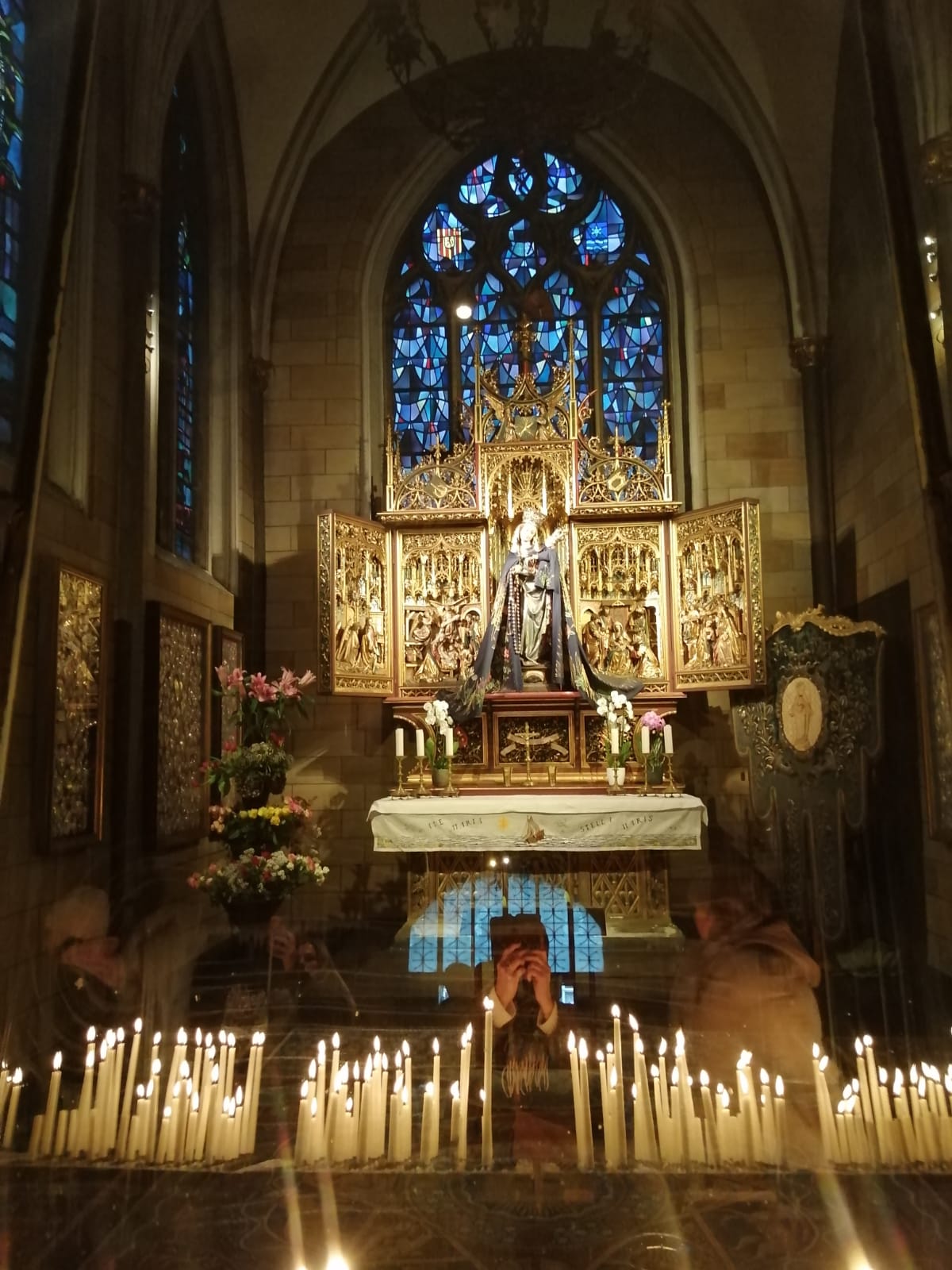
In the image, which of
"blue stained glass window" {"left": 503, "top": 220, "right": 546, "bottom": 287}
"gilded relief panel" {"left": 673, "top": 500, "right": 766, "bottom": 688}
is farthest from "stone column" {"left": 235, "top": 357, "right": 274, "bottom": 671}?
"gilded relief panel" {"left": 673, "top": 500, "right": 766, "bottom": 688}

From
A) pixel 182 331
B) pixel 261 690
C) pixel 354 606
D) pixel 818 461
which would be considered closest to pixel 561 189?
pixel 818 461

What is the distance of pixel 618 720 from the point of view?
8227 millimetres

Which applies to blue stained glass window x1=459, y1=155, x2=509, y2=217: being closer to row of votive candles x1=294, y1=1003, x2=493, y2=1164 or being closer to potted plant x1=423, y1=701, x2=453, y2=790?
potted plant x1=423, y1=701, x2=453, y2=790

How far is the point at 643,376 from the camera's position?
1045 cm

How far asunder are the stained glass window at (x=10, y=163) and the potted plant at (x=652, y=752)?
216 inches

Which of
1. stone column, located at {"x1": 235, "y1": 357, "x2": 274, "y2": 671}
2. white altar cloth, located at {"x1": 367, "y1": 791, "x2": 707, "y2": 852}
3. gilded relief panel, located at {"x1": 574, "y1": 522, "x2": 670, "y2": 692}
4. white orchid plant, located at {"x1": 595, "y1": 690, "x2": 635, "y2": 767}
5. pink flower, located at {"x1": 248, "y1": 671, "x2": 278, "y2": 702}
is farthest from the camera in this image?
stone column, located at {"x1": 235, "y1": 357, "x2": 274, "y2": 671}

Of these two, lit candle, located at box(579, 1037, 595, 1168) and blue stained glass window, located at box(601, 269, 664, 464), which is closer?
lit candle, located at box(579, 1037, 595, 1168)

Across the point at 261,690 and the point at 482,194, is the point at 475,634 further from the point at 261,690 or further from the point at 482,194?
the point at 482,194

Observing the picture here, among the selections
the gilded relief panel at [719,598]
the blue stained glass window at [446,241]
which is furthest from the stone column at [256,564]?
the gilded relief panel at [719,598]

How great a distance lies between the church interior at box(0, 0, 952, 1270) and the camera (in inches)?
135

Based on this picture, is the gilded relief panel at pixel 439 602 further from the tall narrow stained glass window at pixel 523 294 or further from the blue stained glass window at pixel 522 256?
the blue stained glass window at pixel 522 256

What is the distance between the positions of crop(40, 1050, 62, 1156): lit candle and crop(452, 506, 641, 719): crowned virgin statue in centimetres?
518

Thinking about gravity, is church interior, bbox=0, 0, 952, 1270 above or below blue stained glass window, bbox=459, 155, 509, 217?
below

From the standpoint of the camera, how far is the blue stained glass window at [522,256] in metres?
10.6
